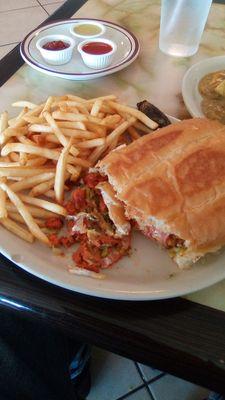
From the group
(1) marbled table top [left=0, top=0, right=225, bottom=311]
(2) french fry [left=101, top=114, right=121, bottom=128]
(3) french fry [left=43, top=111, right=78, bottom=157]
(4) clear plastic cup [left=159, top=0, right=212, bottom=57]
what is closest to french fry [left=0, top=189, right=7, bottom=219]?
(3) french fry [left=43, top=111, right=78, bottom=157]

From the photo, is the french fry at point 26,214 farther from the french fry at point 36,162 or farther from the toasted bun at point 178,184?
the toasted bun at point 178,184

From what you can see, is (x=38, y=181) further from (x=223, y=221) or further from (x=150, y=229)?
(x=223, y=221)

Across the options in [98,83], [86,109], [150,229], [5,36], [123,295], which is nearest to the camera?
[123,295]

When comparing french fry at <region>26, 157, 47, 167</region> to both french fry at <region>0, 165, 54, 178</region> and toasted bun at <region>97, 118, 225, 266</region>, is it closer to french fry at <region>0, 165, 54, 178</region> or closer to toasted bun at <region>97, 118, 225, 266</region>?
french fry at <region>0, 165, 54, 178</region>

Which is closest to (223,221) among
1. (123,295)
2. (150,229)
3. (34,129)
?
(150,229)

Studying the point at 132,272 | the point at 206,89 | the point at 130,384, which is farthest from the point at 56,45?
the point at 130,384

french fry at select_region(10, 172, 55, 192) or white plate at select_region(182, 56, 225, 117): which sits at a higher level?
white plate at select_region(182, 56, 225, 117)
